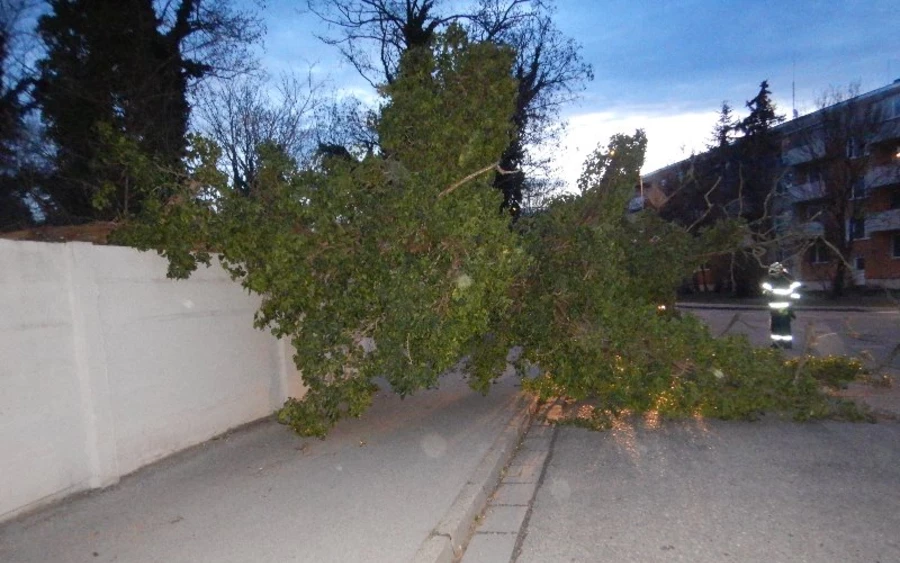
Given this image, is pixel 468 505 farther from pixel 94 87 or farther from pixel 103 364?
pixel 94 87

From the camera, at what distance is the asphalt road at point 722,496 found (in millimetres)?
5191

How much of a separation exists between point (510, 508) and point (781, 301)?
9.67m

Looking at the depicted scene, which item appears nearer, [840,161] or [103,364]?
[103,364]

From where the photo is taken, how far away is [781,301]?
14117 millimetres

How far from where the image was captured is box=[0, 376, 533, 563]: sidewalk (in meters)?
5.11

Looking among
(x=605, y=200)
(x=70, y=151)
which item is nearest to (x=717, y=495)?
(x=605, y=200)

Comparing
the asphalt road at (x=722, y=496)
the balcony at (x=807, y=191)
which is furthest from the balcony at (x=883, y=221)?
the asphalt road at (x=722, y=496)

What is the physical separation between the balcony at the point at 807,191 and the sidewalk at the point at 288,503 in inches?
1413

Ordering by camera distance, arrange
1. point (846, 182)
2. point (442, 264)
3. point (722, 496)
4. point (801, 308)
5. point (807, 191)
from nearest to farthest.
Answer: point (722, 496) < point (442, 264) < point (801, 308) < point (846, 182) < point (807, 191)

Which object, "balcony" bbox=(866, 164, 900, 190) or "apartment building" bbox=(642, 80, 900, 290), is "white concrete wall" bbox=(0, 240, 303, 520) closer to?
"apartment building" bbox=(642, 80, 900, 290)

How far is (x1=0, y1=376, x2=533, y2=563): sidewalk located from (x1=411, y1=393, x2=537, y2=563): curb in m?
0.01

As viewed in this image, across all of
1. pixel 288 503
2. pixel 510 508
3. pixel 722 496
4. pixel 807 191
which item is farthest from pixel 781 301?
pixel 807 191

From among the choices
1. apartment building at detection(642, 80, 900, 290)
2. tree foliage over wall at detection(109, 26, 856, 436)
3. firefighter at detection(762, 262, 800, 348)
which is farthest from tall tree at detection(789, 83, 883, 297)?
tree foliage over wall at detection(109, 26, 856, 436)

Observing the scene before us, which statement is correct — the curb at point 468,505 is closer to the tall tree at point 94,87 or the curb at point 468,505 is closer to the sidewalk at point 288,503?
the sidewalk at point 288,503
